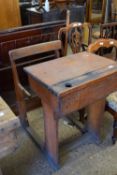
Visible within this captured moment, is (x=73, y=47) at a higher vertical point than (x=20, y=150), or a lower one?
higher

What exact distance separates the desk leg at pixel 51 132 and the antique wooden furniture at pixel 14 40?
72 centimetres

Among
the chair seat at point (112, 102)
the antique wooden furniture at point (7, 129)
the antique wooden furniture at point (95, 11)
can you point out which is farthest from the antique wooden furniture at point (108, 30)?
the antique wooden furniture at point (95, 11)

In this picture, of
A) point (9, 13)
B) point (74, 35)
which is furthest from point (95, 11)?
point (74, 35)

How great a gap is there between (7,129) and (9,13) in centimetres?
252

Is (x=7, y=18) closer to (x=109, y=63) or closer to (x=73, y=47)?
(x=73, y=47)

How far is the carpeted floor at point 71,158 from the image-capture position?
5.51 feet

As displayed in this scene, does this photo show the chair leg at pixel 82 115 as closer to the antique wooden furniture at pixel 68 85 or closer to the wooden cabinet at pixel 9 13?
the antique wooden furniture at pixel 68 85

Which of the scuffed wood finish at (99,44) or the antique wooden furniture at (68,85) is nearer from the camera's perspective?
the antique wooden furniture at (68,85)

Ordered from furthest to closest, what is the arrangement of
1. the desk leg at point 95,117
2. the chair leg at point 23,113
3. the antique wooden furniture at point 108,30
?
the antique wooden furniture at point 108,30, the chair leg at point 23,113, the desk leg at point 95,117

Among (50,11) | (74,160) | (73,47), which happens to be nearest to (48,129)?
(74,160)

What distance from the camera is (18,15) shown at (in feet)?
10.9

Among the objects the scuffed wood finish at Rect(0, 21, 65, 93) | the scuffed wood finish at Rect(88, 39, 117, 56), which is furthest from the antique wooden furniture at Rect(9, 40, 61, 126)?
the scuffed wood finish at Rect(88, 39, 117, 56)

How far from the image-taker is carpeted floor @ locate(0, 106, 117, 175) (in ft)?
5.51

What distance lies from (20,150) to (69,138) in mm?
455
